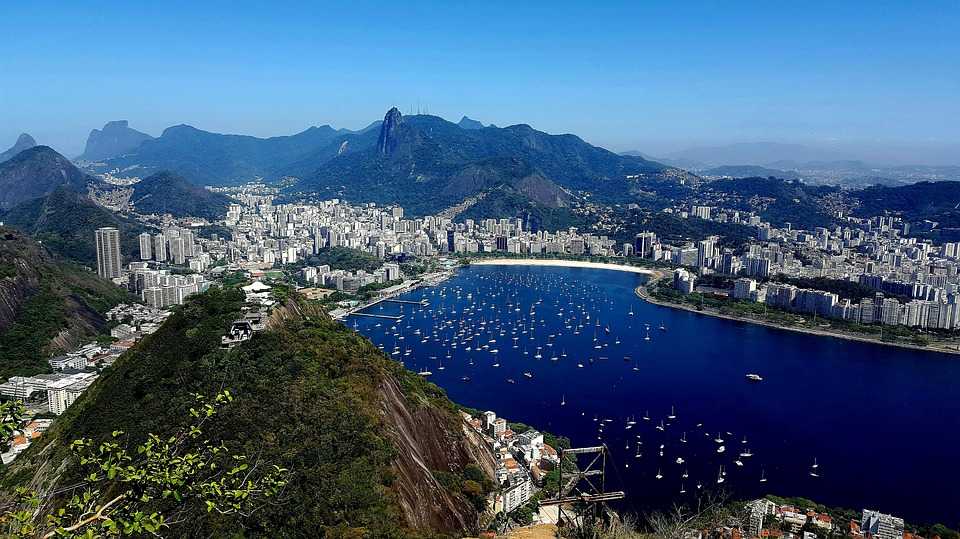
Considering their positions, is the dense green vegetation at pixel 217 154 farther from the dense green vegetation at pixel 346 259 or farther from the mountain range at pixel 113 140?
the dense green vegetation at pixel 346 259

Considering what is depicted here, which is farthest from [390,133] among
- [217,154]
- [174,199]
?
[217,154]

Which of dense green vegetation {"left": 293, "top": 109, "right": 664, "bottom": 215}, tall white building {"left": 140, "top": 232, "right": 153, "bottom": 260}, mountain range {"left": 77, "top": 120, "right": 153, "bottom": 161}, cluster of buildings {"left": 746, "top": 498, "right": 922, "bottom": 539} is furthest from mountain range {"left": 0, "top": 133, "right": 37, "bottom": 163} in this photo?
cluster of buildings {"left": 746, "top": 498, "right": 922, "bottom": 539}

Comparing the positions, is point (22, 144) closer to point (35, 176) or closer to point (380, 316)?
point (35, 176)

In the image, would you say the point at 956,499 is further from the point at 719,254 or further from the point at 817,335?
the point at 719,254

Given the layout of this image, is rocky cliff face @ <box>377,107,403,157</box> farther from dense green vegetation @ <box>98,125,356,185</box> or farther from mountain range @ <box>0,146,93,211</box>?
mountain range @ <box>0,146,93,211</box>

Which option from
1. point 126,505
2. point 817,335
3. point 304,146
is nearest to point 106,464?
point 126,505

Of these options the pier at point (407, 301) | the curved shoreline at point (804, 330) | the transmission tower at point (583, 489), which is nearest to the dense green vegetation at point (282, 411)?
the transmission tower at point (583, 489)
